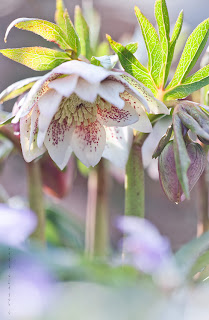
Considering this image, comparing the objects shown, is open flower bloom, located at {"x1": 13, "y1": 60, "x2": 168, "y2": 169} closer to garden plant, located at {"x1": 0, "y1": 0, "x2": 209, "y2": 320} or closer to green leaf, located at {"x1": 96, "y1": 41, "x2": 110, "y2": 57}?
garden plant, located at {"x1": 0, "y1": 0, "x2": 209, "y2": 320}

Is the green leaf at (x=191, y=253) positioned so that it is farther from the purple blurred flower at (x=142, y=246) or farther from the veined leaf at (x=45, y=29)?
the veined leaf at (x=45, y=29)

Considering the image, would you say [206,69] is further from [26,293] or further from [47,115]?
[26,293]

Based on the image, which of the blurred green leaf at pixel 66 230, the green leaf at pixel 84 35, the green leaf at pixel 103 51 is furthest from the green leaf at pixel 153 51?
the blurred green leaf at pixel 66 230

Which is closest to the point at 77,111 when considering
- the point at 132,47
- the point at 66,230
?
the point at 132,47

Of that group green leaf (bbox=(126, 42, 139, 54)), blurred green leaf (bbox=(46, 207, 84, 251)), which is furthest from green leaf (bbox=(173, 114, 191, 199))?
blurred green leaf (bbox=(46, 207, 84, 251))

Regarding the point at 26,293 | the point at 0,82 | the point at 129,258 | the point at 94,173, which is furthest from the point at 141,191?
the point at 0,82

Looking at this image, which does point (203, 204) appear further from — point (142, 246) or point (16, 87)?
point (16, 87)

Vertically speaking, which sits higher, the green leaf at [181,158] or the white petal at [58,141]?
the green leaf at [181,158]
